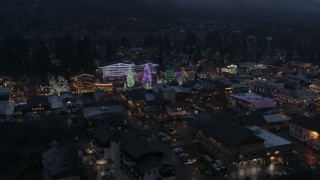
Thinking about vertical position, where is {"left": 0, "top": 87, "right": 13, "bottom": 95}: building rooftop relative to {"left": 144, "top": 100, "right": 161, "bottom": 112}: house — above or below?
above

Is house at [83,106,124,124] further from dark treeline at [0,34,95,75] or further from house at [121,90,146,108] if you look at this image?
dark treeline at [0,34,95,75]

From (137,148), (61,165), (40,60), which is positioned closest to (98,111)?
(61,165)

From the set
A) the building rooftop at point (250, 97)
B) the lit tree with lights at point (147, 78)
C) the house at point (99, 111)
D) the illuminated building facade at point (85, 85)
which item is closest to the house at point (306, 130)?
the building rooftop at point (250, 97)

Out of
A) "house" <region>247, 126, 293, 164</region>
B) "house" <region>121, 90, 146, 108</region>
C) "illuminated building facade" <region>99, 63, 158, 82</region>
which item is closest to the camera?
"house" <region>247, 126, 293, 164</region>

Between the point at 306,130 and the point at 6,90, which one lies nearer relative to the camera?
the point at 306,130

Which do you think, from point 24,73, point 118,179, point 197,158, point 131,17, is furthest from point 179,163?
point 131,17

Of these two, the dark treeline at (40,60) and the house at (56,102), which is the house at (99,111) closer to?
the house at (56,102)

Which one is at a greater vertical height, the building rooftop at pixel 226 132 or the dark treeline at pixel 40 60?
the dark treeline at pixel 40 60

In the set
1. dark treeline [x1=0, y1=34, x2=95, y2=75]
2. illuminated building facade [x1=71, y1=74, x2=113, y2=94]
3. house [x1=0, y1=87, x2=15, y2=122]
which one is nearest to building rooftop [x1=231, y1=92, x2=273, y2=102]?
illuminated building facade [x1=71, y1=74, x2=113, y2=94]

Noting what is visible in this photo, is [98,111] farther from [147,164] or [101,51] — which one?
[101,51]

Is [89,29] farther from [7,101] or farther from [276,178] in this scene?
[276,178]

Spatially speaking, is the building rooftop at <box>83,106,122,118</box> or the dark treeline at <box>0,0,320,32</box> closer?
the building rooftop at <box>83,106,122,118</box>

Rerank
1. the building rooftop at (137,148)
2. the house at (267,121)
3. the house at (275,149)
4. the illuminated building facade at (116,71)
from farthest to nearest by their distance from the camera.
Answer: the illuminated building facade at (116,71)
the house at (267,121)
the house at (275,149)
the building rooftop at (137,148)
